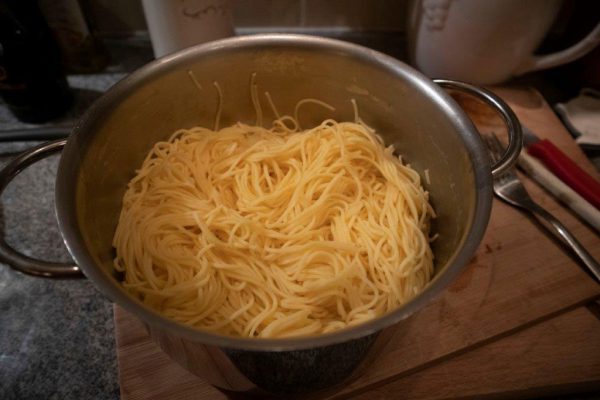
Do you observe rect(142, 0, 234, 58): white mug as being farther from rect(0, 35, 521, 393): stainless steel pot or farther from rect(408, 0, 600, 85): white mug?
rect(408, 0, 600, 85): white mug

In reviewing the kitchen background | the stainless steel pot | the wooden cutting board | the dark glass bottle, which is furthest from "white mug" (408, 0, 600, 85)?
the dark glass bottle

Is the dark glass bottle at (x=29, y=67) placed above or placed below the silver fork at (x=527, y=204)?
above

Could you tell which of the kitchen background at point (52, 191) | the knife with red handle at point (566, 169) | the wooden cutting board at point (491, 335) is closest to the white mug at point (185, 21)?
the kitchen background at point (52, 191)

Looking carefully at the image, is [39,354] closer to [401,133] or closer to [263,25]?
[401,133]

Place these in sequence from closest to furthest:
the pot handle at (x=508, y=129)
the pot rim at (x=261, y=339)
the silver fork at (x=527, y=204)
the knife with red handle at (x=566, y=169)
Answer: the pot rim at (x=261, y=339)
the pot handle at (x=508, y=129)
the silver fork at (x=527, y=204)
the knife with red handle at (x=566, y=169)

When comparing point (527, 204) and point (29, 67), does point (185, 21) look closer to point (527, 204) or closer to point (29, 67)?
point (29, 67)

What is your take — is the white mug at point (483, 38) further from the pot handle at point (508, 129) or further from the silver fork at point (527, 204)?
the pot handle at point (508, 129)
